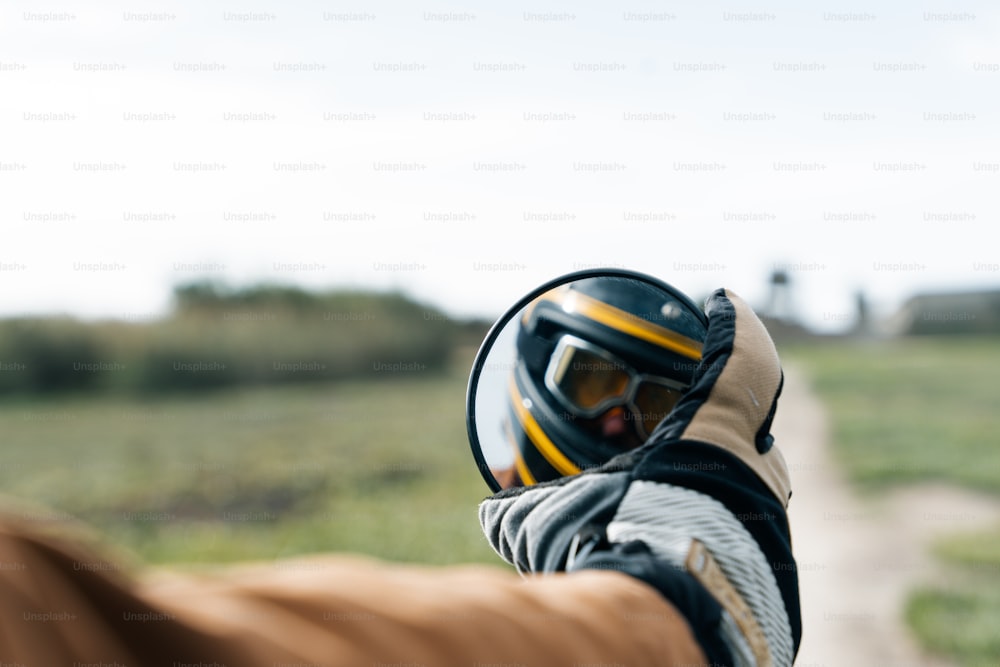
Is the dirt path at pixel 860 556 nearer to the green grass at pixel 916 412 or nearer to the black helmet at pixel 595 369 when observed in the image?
the green grass at pixel 916 412

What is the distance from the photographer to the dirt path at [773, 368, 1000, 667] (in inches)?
208

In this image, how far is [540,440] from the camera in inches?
52.7

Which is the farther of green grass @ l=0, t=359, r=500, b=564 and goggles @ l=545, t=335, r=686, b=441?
green grass @ l=0, t=359, r=500, b=564

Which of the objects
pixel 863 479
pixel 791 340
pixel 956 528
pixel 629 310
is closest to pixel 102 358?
pixel 863 479

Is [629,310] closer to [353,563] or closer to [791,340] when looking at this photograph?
[353,563]

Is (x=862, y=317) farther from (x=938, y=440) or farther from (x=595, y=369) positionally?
(x=595, y=369)

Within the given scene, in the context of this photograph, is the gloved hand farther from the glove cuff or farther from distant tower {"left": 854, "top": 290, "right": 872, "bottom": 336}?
distant tower {"left": 854, "top": 290, "right": 872, "bottom": 336}

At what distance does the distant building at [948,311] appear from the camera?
126 feet

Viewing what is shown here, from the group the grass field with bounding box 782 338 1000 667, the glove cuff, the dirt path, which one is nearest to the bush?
the grass field with bounding box 782 338 1000 667

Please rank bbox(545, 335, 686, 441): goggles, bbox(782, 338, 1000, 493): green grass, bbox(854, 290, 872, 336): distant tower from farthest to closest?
bbox(854, 290, 872, 336): distant tower → bbox(782, 338, 1000, 493): green grass → bbox(545, 335, 686, 441): goggles

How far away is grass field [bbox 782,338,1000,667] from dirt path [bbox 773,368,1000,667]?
0.22m

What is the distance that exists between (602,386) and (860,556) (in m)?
7.56

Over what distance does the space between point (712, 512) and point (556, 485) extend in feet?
0.69

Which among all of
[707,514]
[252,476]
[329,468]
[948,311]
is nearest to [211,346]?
[252,476]
